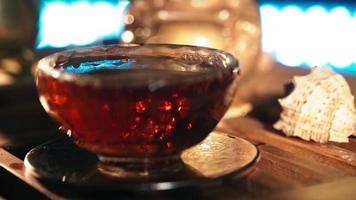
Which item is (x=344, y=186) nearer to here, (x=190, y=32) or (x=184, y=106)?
(x=184, y=106)

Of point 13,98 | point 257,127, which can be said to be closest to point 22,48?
point 13,98

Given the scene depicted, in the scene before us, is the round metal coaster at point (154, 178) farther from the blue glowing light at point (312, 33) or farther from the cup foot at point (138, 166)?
the blue glowing light at point (312, 33)

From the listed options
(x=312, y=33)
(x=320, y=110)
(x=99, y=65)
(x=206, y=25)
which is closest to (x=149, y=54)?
(x=99, y=65)

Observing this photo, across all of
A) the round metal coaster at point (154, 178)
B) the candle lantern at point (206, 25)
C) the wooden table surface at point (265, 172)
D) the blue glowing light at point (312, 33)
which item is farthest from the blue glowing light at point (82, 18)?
the round metal coaster at point (154, 178)

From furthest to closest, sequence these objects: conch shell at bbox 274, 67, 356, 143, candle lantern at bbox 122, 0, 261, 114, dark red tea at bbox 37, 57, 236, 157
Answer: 1. candle lantern at bbox 122, 0, 261, 114
2. conch shell at bbox 274, 67, 356, 143
3. dark red tea at bbox 37, 57, 236, 157

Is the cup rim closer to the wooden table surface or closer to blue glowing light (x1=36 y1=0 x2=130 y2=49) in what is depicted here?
the wooden table surface

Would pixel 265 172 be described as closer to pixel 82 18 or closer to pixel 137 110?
pixel 137 110

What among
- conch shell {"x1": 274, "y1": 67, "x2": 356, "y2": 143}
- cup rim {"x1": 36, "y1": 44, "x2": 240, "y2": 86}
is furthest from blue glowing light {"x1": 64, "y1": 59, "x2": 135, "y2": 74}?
conch shell {"x1": 274, "y1": 67, "x2": 356, "y2": 143}
